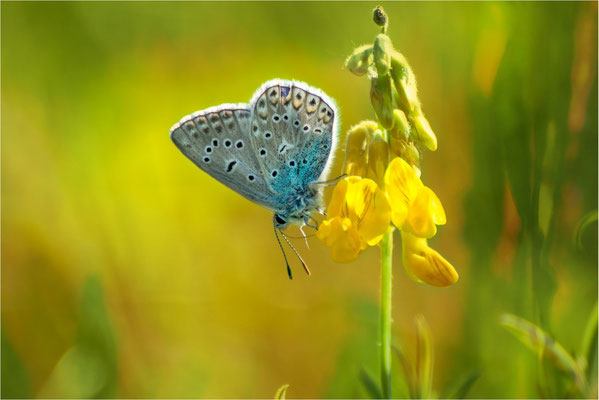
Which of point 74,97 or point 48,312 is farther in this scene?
point 74,97

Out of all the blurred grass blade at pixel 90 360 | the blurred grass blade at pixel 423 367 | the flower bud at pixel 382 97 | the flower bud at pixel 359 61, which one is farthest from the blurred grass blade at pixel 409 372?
the blurred grass blade at pixel 90 360

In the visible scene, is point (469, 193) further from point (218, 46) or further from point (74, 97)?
point (74, 97)

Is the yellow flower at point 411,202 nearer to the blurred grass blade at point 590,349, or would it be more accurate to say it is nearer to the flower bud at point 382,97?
the flower bud at point 382,97

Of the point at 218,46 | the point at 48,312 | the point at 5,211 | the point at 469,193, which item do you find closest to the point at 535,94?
the point at 469,193

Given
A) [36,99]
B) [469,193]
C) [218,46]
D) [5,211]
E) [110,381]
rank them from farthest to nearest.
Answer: [218,46]
[36,99]
[5,211]
[469,193]
[110,381]

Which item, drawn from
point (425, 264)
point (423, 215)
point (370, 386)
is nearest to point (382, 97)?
point (423, 215)

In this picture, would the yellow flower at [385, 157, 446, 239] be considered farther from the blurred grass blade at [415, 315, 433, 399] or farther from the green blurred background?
the green blurred background

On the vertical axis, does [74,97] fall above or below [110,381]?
above

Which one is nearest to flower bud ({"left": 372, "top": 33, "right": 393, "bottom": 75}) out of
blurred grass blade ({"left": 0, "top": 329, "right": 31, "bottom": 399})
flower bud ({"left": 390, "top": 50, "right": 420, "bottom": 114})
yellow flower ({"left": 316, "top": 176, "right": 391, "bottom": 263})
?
flower bud ({"left": 390, "top": 50, "right": 420, "bottom": 114})
